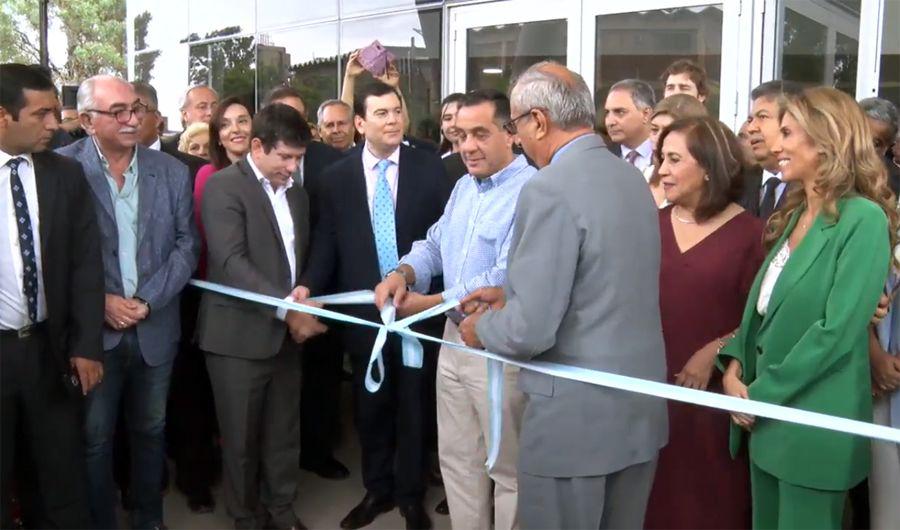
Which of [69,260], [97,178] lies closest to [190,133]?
[97,178]

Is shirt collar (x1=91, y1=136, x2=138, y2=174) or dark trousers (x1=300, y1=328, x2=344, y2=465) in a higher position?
shirt collar (x1=91, y1=136, x2=138, y2=174)

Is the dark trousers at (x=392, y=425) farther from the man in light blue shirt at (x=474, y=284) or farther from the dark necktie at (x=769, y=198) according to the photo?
the dark necktie at (x=769, y=198)

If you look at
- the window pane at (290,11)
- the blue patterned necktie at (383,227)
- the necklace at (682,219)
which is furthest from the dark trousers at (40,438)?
the window pane at (290,11)

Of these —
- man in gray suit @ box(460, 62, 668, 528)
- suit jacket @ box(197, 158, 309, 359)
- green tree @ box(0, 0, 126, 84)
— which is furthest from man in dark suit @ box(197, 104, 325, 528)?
green tree @ box(0, 0, 126, 84)

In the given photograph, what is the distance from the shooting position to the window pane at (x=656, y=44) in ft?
22.3

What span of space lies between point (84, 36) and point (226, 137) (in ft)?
48.7

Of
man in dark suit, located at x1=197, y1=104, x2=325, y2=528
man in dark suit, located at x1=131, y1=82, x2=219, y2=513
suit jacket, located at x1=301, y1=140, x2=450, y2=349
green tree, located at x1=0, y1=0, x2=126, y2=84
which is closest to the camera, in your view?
man in dark suit, located at x1=197, y1=104, x2=325, y2=528

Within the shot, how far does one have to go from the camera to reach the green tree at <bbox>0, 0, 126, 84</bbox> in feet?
52.1

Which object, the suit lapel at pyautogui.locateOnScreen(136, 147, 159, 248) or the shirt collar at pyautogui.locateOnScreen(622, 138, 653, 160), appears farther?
the shirt collar at pyautogui.locateOnScreen(622, 138, 653, 160)

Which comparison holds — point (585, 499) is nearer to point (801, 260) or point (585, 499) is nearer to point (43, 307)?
point (801, 260)

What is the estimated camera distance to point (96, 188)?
10.9 ft

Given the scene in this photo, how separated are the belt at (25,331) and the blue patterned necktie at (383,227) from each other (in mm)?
1433

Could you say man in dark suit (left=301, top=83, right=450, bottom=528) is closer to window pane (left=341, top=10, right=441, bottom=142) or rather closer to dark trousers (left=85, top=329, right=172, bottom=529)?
dark trousers (left=85, top=329, right=172, bottom=529)

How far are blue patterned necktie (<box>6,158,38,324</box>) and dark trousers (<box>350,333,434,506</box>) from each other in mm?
1435
